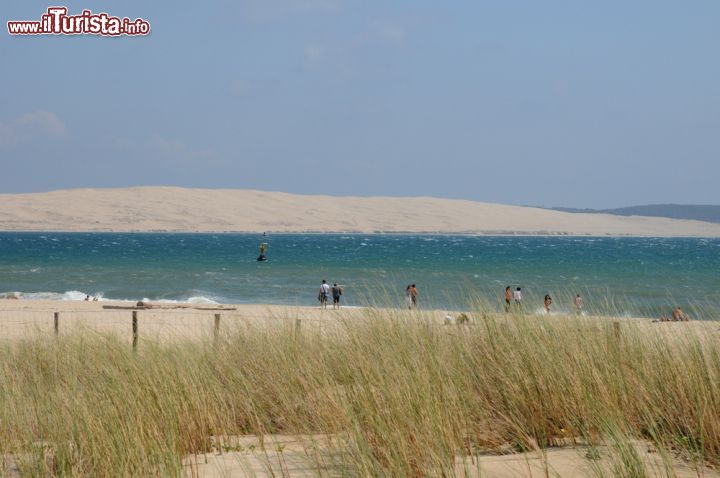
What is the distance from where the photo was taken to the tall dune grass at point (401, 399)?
4855mm

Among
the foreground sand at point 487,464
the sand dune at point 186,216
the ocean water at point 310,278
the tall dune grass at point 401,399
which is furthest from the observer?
the sand dune at point 186,216

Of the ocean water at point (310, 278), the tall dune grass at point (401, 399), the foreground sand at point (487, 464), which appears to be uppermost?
the tall dune grass at point (401, 399)

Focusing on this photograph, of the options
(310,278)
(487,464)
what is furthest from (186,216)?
(487,464)

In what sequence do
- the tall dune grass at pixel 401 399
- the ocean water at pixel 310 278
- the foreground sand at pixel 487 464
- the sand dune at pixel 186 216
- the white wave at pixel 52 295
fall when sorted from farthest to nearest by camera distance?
the sand dune at pixel 186 216 → the ocean water at pixel 310 278 → the white wave at pixel 52 295 → the tall dune grass at pixel 401 399 → the foreground sand at pixel 487 464

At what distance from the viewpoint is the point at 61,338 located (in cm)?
976

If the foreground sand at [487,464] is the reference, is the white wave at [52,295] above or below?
below

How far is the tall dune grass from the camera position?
486cm

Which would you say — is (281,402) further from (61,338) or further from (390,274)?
(390,274)

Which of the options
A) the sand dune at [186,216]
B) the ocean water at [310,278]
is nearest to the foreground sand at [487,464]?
the ocean water at [310,278]

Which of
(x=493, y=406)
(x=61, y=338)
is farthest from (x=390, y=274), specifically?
(x=493, y=406)

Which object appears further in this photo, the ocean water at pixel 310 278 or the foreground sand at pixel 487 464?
the ocean water at pixel 310 278

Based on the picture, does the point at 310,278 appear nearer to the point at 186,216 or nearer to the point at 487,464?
the point at 487,464

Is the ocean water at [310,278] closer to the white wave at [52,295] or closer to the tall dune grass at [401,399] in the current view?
the white wave at [52,295]

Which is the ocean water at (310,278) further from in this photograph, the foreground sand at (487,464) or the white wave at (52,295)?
the foreground sand at (487,464)
